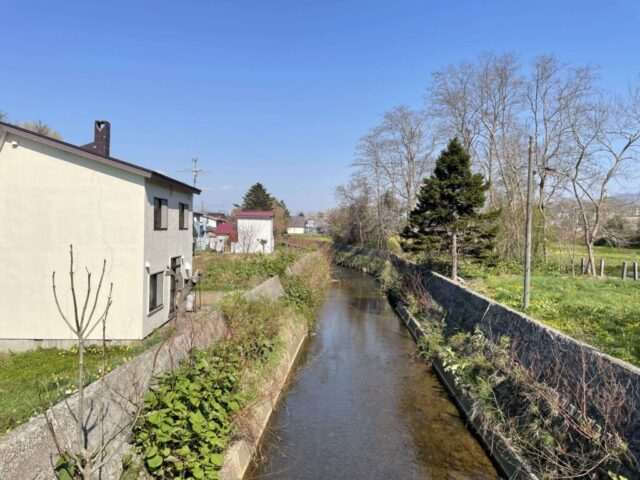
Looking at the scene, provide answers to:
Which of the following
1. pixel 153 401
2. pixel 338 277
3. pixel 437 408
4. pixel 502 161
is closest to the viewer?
pixel 153 401

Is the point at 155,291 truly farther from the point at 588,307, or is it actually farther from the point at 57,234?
the point at 588,307

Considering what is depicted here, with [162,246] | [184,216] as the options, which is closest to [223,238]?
[184,216]

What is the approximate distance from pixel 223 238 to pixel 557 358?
128 ft

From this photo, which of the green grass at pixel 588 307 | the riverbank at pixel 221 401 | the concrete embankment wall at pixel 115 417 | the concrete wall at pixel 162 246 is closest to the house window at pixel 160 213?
the concrete wall at pixel 162 246

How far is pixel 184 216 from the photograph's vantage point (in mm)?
17812

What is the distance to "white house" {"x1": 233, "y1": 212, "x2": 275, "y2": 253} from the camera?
130ft

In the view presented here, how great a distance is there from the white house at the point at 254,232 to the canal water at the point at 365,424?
24.2 metres

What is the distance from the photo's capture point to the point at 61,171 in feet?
42.2

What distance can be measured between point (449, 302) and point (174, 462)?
12.5 metres

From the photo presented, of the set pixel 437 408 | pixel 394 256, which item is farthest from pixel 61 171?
pixel 394 256

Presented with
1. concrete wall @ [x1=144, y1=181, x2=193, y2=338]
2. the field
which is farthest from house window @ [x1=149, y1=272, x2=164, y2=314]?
the field

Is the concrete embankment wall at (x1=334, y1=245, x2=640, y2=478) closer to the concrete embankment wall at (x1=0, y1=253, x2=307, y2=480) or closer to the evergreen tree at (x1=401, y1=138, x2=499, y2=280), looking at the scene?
the concrete embankment wall at (x1=0, y1=253, x2=307, y2=480)

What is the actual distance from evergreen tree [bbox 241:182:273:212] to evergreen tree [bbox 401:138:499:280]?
53242mm

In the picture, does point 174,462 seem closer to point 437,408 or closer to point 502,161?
point 437,408
